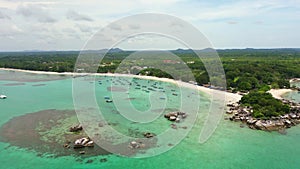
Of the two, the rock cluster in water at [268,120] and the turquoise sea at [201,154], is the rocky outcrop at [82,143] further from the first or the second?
the rock cluster in water at [268,120]

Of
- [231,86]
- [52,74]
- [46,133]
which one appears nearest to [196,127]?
[46,133]

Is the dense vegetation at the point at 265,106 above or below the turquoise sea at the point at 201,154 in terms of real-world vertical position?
above

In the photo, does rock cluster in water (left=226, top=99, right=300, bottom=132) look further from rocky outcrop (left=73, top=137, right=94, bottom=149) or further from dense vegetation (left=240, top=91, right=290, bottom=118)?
rocky outcrop (left=73, top=137, right=94, bottom=149)

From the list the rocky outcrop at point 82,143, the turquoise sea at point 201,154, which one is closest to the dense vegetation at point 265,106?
the turquoise sea at point 201,154

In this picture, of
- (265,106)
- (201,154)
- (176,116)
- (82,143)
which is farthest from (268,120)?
(82,143)

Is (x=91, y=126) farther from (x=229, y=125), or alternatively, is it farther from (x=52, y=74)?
(x=52, y=74)
